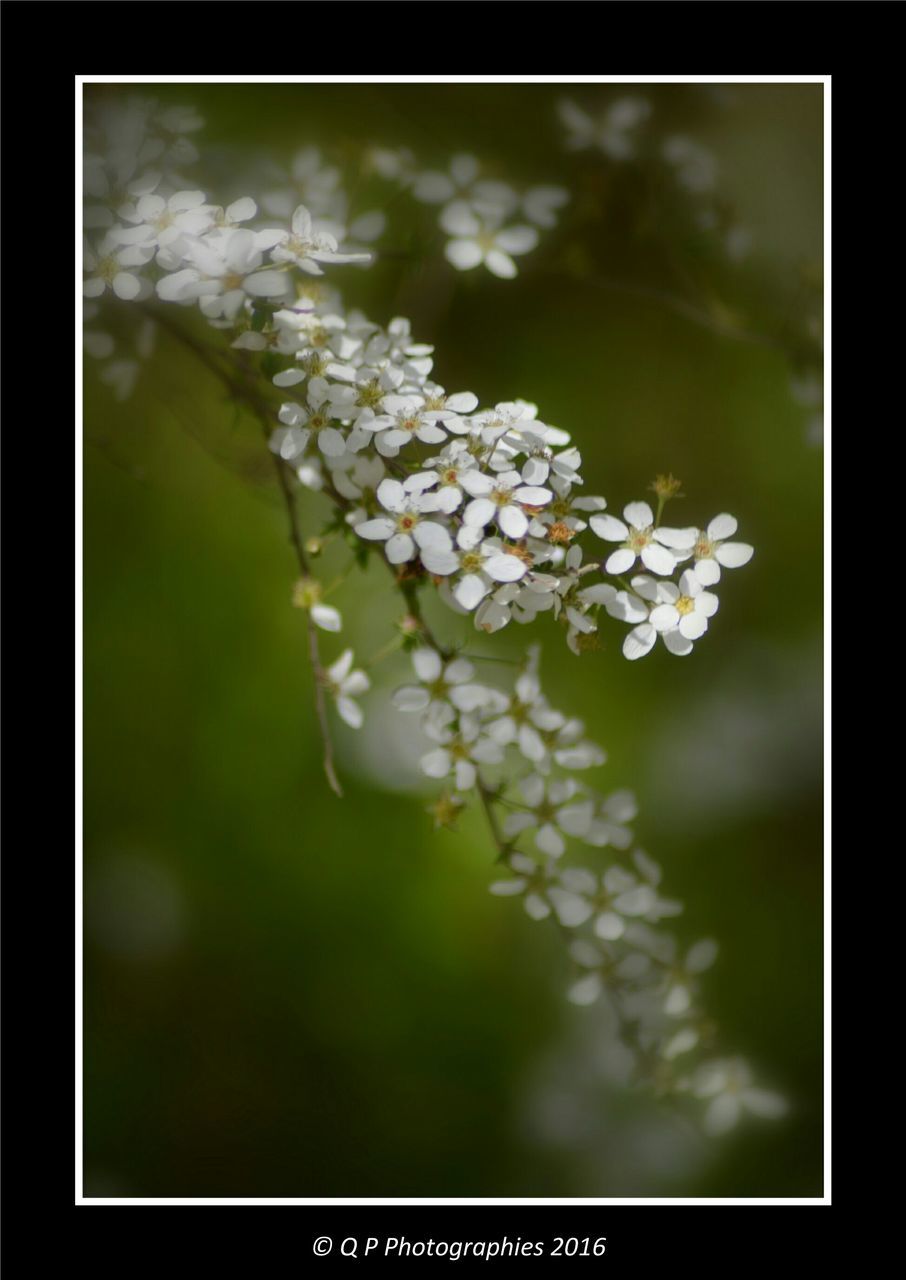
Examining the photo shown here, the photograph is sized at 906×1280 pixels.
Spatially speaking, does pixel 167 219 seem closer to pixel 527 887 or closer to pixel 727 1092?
pixel 527 887

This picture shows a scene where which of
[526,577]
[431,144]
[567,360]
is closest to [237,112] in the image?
[431,144]

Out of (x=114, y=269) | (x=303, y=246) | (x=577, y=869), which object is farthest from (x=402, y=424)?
(x=577, y=869)

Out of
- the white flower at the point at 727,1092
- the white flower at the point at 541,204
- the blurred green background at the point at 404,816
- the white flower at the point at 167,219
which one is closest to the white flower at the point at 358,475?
the white flower at the point at 167,219

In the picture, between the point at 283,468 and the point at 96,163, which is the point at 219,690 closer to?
the point at 283,468

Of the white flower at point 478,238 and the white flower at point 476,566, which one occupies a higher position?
the white flower at point 478,238

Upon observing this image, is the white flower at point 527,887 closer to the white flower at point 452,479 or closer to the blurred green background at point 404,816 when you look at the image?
the white flower at point 452,479

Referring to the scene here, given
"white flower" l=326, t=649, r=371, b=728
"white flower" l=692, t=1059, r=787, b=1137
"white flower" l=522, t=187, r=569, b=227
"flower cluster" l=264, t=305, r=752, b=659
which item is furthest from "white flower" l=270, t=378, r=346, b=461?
"white flower" l=692, t=1059, r=787, b=1137
